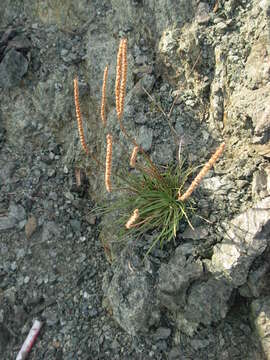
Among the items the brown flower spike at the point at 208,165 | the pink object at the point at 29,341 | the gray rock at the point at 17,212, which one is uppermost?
the brown flower spike at the point at 208,165

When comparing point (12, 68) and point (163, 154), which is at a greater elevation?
point (12, 68)

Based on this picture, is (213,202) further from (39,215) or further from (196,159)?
(39,215)

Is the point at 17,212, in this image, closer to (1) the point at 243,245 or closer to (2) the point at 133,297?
(2) the point at 133,297

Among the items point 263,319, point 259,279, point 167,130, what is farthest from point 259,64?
point 263,319

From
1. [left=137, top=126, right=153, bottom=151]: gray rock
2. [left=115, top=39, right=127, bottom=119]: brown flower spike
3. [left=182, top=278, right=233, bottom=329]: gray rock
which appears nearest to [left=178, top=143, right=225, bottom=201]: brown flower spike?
[left=115, top=39, right=127, bottom=119]: brown flower spike

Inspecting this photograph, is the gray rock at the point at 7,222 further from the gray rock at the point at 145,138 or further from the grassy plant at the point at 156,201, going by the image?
the gray rock at the point at 145,138

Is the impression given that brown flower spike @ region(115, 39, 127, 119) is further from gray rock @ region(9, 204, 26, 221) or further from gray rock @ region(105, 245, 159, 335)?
gray rock @ region(9, 204, 26, 221)

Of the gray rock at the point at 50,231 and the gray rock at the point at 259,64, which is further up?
the gray rock at the point at 259,64

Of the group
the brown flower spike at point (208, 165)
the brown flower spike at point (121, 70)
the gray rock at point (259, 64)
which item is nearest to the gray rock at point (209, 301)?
the brown flower spike at point (208, 165)
